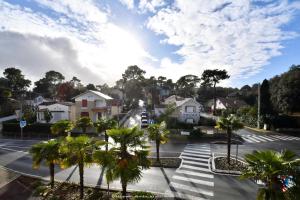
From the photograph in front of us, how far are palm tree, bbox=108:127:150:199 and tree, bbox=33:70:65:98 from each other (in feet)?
271

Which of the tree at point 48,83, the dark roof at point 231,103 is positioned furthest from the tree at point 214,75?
the tree at point 48,83

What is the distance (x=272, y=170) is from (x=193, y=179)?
915 cm

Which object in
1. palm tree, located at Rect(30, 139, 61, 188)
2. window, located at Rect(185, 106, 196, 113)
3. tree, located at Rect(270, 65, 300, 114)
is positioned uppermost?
tree, located at Rect(270, 65, 300, 114)

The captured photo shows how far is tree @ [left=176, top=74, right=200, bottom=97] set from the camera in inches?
3605

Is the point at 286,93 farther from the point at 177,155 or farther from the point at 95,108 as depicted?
the point at 95,108

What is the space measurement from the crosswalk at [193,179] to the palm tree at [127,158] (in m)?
4.59

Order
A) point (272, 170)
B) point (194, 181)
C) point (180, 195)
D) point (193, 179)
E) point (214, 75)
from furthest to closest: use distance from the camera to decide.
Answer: point (214, 75) < point (193, 179) < point (194, 181) < point (180, 195) < point (272, 170)

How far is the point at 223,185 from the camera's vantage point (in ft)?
50.3

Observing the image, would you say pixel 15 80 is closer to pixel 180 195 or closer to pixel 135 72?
pixel 135 72

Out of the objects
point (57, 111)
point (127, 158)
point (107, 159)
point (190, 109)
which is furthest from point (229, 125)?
point (57, 111)

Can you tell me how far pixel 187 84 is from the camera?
9231 cm

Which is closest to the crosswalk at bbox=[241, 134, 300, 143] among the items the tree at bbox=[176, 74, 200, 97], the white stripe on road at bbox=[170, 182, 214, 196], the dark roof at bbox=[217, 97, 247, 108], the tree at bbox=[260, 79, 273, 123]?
the tree at bbox=[260, 79, 273, 123]

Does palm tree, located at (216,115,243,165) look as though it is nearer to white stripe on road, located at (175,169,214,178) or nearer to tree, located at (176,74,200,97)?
white stripe on road, located at (175,169,214,178)

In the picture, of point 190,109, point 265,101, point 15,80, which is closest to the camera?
point 265,101
